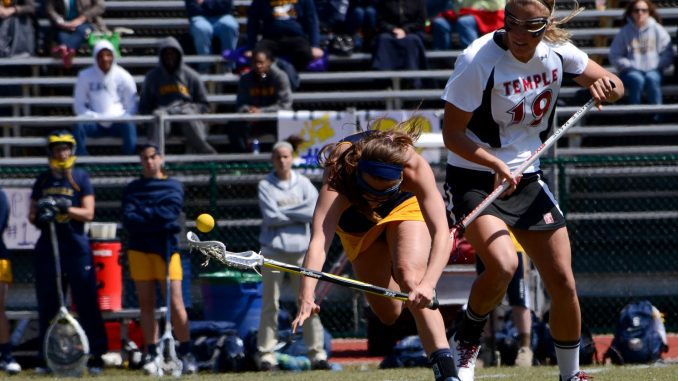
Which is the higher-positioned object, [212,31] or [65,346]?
[212,31]

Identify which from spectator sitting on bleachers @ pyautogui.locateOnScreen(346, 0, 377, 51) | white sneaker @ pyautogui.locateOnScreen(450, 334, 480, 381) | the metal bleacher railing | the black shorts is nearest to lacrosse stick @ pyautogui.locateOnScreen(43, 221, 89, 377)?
the metal bleacher railing

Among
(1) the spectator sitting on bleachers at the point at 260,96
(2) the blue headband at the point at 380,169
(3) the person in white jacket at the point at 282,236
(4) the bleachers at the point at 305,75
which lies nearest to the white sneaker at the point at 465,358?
(2) the blue headband at the point at 380,169

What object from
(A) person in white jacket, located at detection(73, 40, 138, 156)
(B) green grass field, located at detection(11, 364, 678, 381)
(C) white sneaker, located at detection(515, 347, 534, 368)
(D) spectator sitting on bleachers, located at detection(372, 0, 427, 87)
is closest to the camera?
(B) green grass field, located at detection(11, 364, 678, 381)

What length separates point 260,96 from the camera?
12.3 m

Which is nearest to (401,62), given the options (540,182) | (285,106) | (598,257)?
(285,106)

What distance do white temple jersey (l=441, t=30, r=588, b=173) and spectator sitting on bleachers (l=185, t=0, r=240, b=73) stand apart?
25.5ft

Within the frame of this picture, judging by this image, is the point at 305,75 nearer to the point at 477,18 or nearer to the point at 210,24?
the point at 210,24

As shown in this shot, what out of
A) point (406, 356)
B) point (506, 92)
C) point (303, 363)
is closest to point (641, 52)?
point (406, 356)

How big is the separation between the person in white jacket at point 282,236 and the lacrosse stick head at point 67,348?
1435 mm

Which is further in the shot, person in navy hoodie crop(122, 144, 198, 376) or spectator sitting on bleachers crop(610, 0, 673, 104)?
spectator sitting on bleachers crop(610, 0, 673, 104)

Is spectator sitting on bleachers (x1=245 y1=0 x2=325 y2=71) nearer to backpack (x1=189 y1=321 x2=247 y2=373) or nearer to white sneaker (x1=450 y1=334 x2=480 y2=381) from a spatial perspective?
backpack (x1=189 y1=321 x2=247 y2=373)

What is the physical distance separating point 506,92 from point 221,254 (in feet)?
5.94

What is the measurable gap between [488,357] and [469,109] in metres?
4.02

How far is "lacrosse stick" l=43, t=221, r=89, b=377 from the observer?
31.8 feet
